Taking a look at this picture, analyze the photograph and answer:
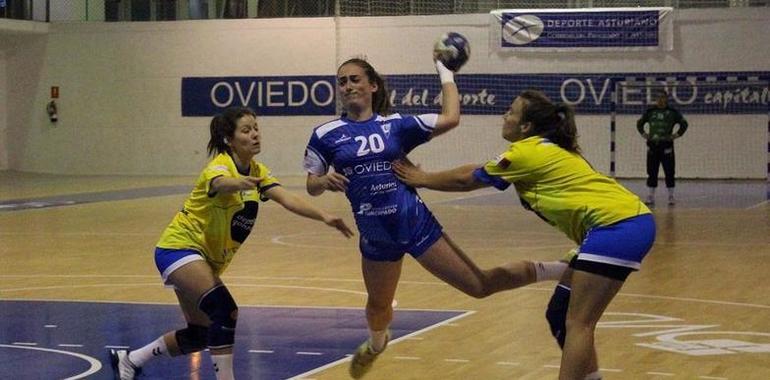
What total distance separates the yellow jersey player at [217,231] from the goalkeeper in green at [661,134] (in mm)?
15771

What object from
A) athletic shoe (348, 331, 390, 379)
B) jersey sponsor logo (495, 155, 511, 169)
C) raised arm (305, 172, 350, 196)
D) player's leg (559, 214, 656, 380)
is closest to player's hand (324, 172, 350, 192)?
raised arm (305, 172, 350, 196)

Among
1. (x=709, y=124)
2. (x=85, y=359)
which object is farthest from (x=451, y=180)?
(x=709, y=124)

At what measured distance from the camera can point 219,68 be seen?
1305 inches

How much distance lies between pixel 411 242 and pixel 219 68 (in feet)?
87.0

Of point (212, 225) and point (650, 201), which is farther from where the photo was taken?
point (650, 201)

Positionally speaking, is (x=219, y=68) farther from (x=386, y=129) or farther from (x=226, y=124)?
(x=386, y=129)

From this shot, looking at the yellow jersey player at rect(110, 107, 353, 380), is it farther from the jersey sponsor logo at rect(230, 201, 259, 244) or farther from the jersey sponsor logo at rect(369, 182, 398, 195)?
the jersey sponsor logo at rect(369, 182, 398, 195)

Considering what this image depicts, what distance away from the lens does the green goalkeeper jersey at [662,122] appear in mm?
22312

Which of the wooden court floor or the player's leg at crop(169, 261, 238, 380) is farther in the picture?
the wooden court floor

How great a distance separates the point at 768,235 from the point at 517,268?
10.7 meters

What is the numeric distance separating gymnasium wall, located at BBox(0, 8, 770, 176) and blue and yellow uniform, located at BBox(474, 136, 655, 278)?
78.1 feet

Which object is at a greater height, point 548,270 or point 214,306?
point 548,270

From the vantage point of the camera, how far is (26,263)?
1471cm

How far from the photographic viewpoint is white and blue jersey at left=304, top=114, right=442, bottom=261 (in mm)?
7180
